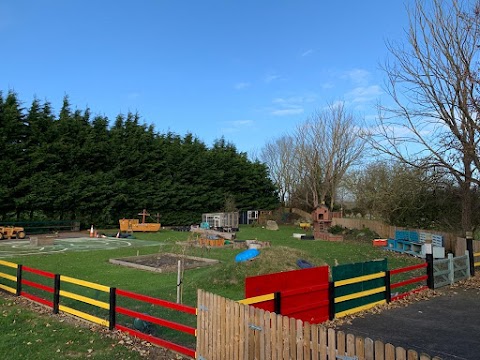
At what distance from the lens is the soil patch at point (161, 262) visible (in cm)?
1502

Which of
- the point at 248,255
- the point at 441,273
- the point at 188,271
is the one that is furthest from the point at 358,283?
the point at 188,271

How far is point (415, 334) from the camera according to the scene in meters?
7.80

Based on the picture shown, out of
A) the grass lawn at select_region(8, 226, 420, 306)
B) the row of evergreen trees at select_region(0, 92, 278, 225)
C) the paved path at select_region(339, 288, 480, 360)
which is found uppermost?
the row of evergreen trees at select_region(0, 92, 278, 225)

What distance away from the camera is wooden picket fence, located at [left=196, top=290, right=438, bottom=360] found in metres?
4.02

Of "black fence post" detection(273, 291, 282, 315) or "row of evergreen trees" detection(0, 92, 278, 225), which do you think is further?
"row of evergreen trees" detection(0, 92, 278, 225)

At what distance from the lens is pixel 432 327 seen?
8.27 metres

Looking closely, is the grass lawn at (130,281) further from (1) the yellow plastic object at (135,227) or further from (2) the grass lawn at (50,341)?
(1) the yellow plastic object at (135,227)

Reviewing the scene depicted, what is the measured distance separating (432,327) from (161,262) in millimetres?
11068

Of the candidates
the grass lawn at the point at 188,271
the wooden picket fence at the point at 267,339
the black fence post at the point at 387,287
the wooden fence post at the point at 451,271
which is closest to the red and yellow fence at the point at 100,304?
the wooden picket fence at the point at 267,339

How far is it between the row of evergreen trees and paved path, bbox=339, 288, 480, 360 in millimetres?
30260

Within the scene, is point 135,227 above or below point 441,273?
above

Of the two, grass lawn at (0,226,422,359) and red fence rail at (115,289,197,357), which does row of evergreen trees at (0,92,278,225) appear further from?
red fence rail at (115,289,197,357)

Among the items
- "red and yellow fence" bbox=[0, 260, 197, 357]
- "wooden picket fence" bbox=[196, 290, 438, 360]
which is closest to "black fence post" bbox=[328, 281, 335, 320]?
"red and yellow fence" bbox=[0, 260, 197, 357]

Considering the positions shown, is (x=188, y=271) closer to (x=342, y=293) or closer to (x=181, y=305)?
(x=342, y=293)
